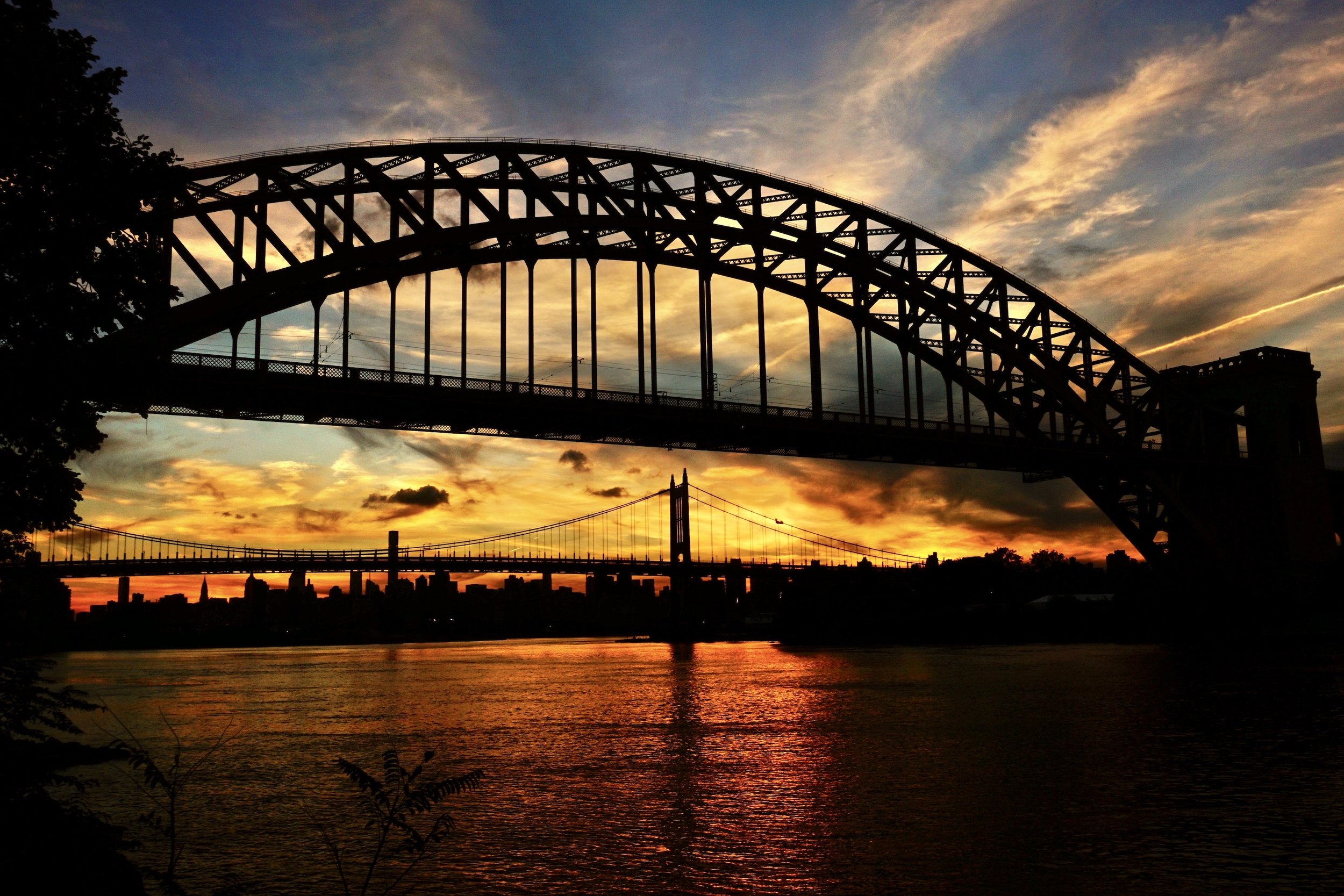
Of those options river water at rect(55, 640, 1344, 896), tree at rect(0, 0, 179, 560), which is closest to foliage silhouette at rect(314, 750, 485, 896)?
river water at rect(55, 640, 1344, 896)

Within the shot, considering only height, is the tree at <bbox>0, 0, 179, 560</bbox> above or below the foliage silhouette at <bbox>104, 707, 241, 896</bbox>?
above

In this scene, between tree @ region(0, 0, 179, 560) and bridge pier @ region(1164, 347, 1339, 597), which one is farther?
bridge pier @ region(1164, 347, 1339, 597)

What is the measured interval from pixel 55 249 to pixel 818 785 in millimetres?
12988

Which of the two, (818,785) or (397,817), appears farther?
(818,785)

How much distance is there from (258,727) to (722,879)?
21423 mm

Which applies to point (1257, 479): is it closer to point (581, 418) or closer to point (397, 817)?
point (581, 418)

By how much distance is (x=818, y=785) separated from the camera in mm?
17750

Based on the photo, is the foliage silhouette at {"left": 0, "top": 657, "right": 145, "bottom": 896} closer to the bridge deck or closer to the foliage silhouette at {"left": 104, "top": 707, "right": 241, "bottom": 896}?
the foliage silhouette at {"left": 104, "top": 707, "right": 241, "bottom": 896}

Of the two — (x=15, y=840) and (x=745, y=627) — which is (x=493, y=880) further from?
(x=745, y=627)

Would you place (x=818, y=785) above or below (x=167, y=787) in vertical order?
below

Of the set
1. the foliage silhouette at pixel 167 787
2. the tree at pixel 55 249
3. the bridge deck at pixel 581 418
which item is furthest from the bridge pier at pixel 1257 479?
the tree at pixel 55 249

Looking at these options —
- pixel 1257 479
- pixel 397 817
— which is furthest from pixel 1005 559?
pixel 397 817

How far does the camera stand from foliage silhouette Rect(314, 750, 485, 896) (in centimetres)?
822

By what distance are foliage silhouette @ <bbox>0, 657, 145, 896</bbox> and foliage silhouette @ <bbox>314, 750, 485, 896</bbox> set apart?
1.67 metres
